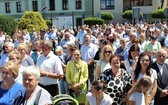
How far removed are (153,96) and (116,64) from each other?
950mm

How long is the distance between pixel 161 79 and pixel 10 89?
305 centimetres

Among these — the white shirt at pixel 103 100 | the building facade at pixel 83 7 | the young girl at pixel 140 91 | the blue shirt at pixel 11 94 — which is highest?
the building facade at pixel 83 7

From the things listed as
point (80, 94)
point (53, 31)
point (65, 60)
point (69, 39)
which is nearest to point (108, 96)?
point (80, 94)

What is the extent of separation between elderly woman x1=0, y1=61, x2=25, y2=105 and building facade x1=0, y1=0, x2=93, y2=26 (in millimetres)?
42462

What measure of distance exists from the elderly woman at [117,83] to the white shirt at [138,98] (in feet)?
1.50

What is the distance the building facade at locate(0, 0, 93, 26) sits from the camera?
158ft

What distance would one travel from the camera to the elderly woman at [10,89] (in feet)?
11.8

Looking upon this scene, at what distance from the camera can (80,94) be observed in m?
6.21

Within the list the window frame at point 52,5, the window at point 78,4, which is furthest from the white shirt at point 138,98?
the window frame at point 52,5

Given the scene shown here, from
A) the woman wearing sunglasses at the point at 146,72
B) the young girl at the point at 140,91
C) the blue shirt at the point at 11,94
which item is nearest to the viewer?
the blue shirt at the point at 11,94

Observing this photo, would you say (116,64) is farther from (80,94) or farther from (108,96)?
(80,94)

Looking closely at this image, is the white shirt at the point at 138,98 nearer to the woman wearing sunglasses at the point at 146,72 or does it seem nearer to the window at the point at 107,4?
the woman wearing sunglasses at the point at 146,72

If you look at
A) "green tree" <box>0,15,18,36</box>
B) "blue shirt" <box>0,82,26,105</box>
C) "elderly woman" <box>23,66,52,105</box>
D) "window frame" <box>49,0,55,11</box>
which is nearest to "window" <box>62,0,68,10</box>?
"window frame" <box>49,0,55,11</box>

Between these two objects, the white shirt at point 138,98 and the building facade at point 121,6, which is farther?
the building facade at point 121,6
